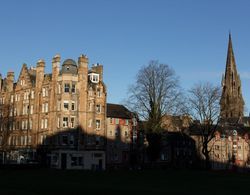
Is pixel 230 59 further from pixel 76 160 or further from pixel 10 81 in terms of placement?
pixel 76 160

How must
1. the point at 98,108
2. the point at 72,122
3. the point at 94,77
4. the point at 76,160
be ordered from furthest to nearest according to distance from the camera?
the point at 94,77, the point at 98,108, the point at 72,122, the point at 76,160

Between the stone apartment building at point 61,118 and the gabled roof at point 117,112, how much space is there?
4.62 metres

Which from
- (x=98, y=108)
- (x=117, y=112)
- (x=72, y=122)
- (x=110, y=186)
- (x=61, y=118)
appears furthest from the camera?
(x=117, y=112)

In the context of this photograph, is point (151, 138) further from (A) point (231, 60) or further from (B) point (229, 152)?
(A) point (231, 60)

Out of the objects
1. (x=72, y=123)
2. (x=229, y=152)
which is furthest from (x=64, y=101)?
(x=229, y=152)

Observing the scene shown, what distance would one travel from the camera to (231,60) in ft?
562

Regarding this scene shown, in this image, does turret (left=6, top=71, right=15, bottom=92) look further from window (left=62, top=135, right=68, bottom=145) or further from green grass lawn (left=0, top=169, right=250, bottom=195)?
green grass lawn (left=0, top=169, right=250, bottom=195)

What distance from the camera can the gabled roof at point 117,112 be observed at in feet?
296

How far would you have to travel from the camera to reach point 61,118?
7962 centimetres

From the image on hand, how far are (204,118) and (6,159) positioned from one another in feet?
142

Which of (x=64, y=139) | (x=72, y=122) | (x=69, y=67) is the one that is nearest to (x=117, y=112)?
(x=72, y=122)

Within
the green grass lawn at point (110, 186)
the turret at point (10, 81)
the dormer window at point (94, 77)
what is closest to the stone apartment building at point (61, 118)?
the dormer window at point (94, 77)

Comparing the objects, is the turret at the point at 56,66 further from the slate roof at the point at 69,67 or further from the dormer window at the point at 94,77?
the dormer window at the point at 94,77

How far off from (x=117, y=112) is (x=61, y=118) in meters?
16.8
